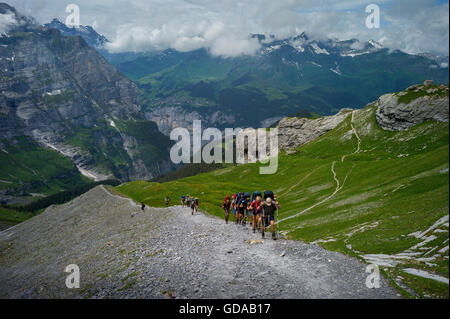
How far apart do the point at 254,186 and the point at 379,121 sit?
75.5 m

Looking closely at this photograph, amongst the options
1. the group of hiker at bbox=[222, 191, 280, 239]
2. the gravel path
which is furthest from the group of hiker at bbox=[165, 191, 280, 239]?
the gravel path

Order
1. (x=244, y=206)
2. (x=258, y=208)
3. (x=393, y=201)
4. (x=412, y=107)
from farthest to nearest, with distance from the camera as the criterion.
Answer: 1. (x=412, y=107)
2. (x=393, y=201)
3. (x=244, y=206)
4. (x=258, y=208)

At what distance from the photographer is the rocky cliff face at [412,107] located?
396 ft

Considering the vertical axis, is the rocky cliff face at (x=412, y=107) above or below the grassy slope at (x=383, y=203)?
above

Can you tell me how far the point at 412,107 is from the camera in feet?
430

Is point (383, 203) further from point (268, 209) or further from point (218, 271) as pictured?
point (218, 271)

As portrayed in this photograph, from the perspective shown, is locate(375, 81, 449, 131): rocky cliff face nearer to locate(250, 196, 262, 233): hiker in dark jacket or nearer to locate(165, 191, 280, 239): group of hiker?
locate(165, 191, 280, 239): group of hiker

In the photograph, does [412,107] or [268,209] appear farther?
[412,107]

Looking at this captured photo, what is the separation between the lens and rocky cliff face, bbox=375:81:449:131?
4746 inches

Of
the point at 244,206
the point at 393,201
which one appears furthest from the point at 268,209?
the point at 393,201

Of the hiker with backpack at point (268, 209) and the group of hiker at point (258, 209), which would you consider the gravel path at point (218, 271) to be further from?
the hiker with backpack at point (268, 209)

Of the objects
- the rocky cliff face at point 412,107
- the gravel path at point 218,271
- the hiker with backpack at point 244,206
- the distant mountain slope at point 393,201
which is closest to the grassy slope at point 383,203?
the distant mountain slope at point 393,201

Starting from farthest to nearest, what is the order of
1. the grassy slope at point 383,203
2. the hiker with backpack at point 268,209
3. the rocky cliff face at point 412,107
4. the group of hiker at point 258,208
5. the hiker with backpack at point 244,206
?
1. the rocky cliff face at point 412,107
2. the hiker with backpack at point 244,206
3. the group of hiker at point 258,208
4. the hiker with backpack at point 268,209
5. the grassy slope at point 383,203
